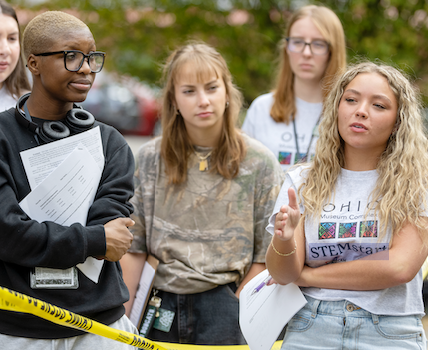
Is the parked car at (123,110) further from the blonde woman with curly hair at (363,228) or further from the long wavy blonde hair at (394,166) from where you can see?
the blonde woman with curly hair at (363,228)


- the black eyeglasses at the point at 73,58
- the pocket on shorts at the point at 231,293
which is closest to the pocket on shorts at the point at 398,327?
the pocket on shorts at the point at 231,293

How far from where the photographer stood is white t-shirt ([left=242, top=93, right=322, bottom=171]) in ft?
12.2

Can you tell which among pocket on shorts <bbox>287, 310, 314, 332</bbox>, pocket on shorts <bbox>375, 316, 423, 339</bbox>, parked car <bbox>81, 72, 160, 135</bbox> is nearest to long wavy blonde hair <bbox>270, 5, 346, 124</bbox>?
pocket on shorts <bbox>287, 310, 314, 332</bbox>

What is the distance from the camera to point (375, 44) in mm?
5852

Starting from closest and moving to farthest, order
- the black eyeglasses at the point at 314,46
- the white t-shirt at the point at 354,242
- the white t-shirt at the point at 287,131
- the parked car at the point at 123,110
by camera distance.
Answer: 1. the white t-shirt at the point at 354,242
2. the white t-shirt at the point at 287,131
3. the black eyeglasses at the point at 314,46
4. the parked car at the point at 123,110

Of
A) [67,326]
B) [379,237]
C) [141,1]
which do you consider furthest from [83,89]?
[141,1]

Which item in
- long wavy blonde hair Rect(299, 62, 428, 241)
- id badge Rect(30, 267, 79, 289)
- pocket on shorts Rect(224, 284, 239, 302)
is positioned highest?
long wavy blonde hair Rect(299, 62, 428, 241)

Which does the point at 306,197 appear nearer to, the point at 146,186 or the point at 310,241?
the point at 310,241

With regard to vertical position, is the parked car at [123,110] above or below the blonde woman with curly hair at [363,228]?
below

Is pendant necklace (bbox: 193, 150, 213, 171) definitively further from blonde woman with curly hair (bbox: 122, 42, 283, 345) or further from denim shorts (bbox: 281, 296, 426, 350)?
denim shorts (bbox: 281, 296, 426, 350)

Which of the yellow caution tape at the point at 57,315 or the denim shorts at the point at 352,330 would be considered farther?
the denim shorts at the point at 352,330

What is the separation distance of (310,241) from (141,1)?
4701 mm

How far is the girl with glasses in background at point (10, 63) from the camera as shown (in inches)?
116

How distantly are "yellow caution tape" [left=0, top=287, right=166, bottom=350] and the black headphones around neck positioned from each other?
68 cm
